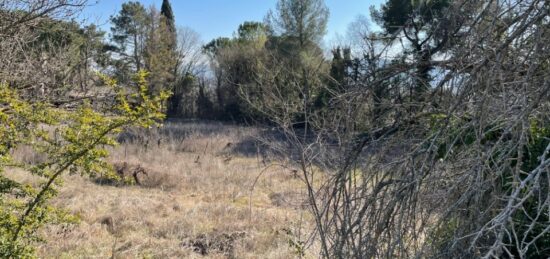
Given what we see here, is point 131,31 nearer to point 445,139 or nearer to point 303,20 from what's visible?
point 303,20

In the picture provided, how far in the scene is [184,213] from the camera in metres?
9.02

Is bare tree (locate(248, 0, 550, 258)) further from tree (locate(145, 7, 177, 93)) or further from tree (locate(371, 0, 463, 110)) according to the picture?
tree (locate(145, 7, 177, 93))

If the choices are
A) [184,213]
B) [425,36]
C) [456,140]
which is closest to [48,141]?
[425,36]

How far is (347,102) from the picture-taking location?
2.31 m

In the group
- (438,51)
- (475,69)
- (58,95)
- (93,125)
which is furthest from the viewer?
(58,95)

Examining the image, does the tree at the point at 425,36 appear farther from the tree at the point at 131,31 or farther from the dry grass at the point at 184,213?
the tree at the point at 131,31

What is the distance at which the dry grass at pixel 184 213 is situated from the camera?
22.5 ft

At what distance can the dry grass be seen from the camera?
6.87 m

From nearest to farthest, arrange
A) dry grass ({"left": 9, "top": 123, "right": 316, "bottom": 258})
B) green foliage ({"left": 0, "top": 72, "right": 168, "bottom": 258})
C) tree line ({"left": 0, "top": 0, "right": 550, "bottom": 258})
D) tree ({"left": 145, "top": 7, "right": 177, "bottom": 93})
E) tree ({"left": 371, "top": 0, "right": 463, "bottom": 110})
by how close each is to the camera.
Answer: tree line ({"left": 0, "top": 0, "right": 550, "bottom": 258}), tree ({"left": 371, "top": 0, "right": 463, "bottom": 110}), green foliage ({"left": 0, "top": 72, "right": 168, "bottom": 258}), dry grass ({"left": 9, "top": 123, "right": 316, "bottom": 258}), tree ({"left": 145, "top": 7, "right": 177, "bottom": 93})

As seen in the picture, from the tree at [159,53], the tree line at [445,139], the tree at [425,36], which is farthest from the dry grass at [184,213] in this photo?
the tree at [159,53]

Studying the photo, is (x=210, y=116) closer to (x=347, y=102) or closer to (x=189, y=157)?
(x=189, y=157)

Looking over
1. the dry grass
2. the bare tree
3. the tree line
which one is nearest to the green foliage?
the tree line

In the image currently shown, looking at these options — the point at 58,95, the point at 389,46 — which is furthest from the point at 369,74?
the point at 58,95

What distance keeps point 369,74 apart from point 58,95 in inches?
220
